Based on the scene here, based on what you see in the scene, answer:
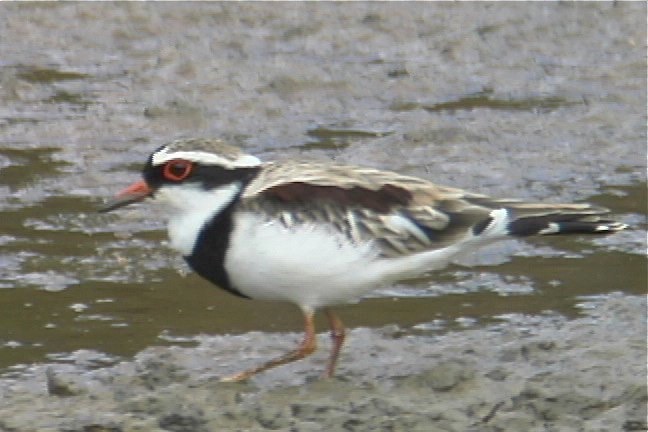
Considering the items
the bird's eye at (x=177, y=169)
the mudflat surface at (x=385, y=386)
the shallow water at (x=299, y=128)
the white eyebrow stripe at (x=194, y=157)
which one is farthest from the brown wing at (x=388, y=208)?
the shallow water at (x=299, y=128)

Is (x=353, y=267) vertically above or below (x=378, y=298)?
above

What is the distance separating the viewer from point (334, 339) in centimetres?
645

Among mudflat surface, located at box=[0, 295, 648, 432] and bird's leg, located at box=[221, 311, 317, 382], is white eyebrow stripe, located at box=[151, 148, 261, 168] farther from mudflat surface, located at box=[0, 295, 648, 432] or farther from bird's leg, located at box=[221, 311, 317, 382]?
mudflat surface, located at box=[0, 295, 648, 432]

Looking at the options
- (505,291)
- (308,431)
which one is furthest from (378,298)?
(308,431)

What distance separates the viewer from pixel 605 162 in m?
9.47

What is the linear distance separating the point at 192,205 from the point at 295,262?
0.47 m

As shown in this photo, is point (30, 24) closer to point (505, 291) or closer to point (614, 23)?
point (614, 23)

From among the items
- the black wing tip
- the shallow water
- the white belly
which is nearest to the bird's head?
the white belly

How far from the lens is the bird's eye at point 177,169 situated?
6227 mm

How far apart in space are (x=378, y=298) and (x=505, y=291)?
0.58 metres

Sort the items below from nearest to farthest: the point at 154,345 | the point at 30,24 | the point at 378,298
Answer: the point at 154,345 < the point at 378,298 < the point at 30,24

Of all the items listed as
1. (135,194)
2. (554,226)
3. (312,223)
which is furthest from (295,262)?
(554,226)

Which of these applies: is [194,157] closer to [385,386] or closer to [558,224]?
[385,386]

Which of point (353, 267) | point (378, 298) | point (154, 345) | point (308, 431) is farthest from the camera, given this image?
point (378, 298)
